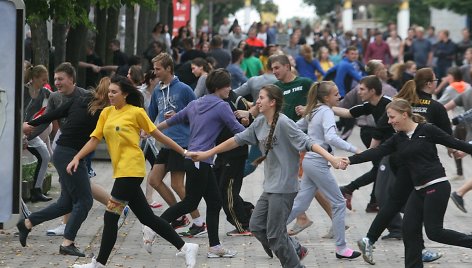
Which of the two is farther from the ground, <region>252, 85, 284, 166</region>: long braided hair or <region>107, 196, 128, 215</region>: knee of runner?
<region>252, 85, 284, 166</region>: long braided hair

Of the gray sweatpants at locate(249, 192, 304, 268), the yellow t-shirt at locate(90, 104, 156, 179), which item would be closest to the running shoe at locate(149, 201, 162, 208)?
the yellow t-shirt at locate(90, 104, 156, 179)

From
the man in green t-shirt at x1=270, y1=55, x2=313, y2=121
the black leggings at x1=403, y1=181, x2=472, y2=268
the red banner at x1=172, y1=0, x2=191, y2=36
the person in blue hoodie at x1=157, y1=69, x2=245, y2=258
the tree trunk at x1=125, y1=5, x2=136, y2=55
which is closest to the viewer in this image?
the black leggings at x1=403, y1=181, x2=472, y2=268

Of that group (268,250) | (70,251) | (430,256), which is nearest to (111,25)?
(70,251)

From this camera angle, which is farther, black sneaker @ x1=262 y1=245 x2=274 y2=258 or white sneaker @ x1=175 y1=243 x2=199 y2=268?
black sneaker @ x1=262 y1=245 x2=274 y2=258

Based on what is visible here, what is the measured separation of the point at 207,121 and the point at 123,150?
1531 mm

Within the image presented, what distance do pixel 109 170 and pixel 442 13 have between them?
58821mm


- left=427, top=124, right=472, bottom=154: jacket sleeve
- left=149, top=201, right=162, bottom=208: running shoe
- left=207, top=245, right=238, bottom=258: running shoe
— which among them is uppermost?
left=427, top=124, right=472, bottom=154: jacket sleeve

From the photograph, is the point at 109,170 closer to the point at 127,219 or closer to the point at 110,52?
the point at 127,219

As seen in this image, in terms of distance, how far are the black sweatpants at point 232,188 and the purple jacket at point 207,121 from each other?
3.23 feet

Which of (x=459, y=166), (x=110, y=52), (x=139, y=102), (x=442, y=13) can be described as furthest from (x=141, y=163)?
(x=442, y=13)

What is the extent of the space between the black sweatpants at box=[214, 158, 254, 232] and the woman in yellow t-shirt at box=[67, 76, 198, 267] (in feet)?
6.93

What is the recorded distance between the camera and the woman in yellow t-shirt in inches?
418

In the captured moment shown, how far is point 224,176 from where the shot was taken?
42.7 ft

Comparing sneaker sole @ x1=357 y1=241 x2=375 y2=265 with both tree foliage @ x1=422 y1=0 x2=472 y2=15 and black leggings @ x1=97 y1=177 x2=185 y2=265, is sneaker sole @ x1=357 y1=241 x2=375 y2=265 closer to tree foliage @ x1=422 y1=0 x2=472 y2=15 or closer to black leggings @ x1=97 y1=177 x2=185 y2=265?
black leggings @ x1=97 y1=177 x2=185 y2=265
